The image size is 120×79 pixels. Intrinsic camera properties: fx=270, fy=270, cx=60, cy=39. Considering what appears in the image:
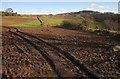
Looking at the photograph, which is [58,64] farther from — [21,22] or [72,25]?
[21,22]

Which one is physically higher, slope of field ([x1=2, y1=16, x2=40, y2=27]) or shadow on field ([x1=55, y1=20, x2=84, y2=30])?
slope of field ([x1=2, y1=16, x2=40, y2=27])

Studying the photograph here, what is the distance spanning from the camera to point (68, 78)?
11.1m

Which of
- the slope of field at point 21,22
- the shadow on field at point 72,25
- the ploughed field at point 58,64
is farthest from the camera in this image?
the slope of field at point 21,22

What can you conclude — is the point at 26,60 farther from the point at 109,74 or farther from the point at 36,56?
the point at 109,74

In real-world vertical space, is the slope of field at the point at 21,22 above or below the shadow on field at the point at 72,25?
above

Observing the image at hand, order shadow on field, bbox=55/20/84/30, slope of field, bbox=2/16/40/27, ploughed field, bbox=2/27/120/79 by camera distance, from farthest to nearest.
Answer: slope of field, bbox=2/16/40/27 → shadow on field, bbox=55/20/84/30 → ploughed field, bbox=2/27/120/79

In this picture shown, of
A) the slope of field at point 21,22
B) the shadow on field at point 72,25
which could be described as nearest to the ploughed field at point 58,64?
the shadow on field at point 72,25

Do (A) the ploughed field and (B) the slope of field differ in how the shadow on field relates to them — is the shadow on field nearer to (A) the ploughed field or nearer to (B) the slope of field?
(B) the slope of field

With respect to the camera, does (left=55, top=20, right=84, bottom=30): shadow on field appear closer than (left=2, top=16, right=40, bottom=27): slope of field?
Yes

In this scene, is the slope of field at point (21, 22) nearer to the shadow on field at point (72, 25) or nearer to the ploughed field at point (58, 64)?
the shadow on field at point (72, 25)

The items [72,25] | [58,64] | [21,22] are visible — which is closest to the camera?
[58,64]

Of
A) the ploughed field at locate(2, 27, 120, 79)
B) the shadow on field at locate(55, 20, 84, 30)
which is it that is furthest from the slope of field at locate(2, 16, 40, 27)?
the ploughed field at locate(2, 27, 120, 79)

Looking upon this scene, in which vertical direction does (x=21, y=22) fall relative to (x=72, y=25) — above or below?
above

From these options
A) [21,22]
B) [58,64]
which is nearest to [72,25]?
[21,22]
